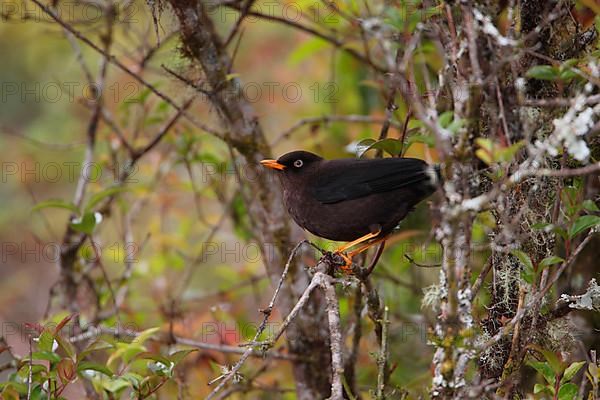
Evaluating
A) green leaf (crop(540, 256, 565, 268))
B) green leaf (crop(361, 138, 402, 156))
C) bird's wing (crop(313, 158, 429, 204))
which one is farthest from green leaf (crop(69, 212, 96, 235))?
green leaf (crop(540, 256, 565, 268))

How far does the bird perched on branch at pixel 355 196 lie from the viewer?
448cm

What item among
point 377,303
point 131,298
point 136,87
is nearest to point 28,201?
point 136,87

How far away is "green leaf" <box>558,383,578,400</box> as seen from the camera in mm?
3338

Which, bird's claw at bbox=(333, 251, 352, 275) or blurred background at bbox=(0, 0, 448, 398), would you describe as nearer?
bird's claw at bbox=(333, 251, 352, 275)

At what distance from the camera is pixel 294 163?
210 inches

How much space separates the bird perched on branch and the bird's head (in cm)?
2

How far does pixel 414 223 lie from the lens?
6.54 m

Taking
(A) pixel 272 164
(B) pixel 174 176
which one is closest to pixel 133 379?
(A) pixel 272 164

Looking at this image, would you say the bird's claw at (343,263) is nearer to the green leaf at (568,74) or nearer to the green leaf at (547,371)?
the green leaf at (547,371)

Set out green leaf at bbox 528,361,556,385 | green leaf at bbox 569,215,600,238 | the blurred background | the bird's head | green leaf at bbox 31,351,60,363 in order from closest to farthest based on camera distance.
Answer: green leaf at bbox 569,215,600,238 < green leaf at bbox 528,361,556,385 < green leaf at bbox 31,351,60,363 < the bird's head < the blurred background

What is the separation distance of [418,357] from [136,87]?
491cm

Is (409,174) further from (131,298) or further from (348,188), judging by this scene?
(131,298)

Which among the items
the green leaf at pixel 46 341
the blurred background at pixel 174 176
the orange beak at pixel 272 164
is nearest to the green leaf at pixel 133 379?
the green leaf at pixel 46 341

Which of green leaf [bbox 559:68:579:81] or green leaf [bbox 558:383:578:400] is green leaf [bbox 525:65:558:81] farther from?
green leaf [bbox 558:383:578:400]
